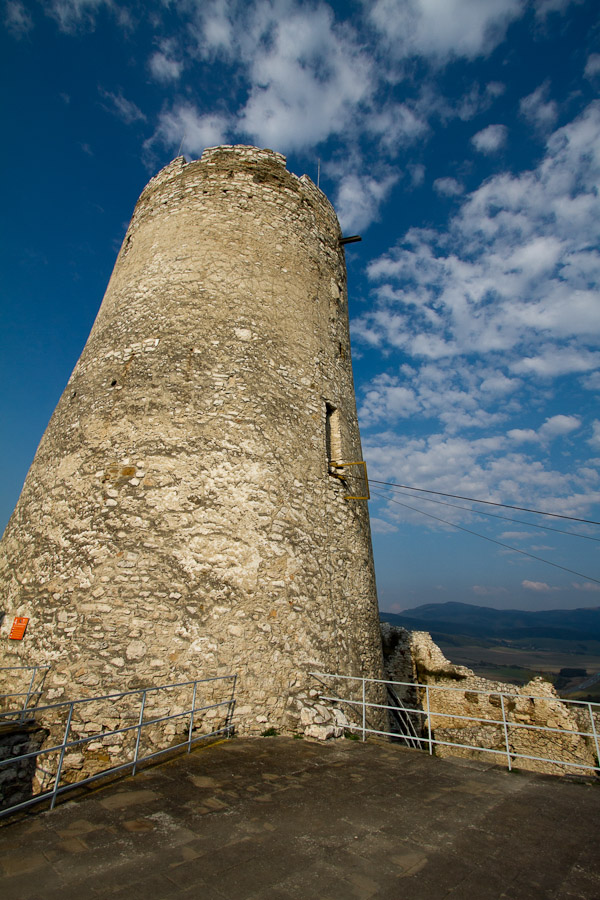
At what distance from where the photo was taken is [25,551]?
272 inches

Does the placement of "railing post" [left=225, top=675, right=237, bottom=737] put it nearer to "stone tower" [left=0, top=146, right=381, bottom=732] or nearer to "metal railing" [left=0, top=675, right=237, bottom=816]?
"metal railing" [left=0, top=675, right=237, bottom=816]

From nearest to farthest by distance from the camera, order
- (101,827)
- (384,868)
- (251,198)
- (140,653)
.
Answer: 1. (384,868)
2. (101,827)
3. (140,653)
4. (251,198)

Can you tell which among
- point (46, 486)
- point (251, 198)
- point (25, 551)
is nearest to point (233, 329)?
point (251, 198)

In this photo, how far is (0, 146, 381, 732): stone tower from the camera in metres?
6.16

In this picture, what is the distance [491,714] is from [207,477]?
32.8ft

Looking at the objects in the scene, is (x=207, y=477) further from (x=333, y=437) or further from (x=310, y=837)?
(x=310, y=837)

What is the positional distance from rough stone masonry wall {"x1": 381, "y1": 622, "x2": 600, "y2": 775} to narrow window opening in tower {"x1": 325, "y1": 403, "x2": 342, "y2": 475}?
235 inches

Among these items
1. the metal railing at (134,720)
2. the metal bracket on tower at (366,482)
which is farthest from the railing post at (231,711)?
the metal bracket on tower at (366,482)

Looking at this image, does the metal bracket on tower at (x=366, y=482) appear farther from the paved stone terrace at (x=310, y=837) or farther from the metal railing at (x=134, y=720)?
the paved stone terrace at (x=310, y=837)

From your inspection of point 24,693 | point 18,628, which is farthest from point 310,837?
point 18,628

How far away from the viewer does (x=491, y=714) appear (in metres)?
11.1

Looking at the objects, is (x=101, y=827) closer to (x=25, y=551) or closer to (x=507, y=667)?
(x=25, y=551)

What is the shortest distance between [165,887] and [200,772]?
2.10 m

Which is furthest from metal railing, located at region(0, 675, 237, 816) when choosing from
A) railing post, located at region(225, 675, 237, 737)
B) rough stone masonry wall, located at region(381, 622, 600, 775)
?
rough stone masonry wall, located at region(381, 622, 600, 775)
